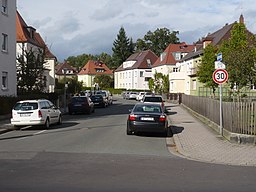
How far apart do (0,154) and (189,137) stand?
814 centimetres

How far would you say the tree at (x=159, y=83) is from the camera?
76875 mm

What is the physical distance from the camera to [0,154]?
1206cm

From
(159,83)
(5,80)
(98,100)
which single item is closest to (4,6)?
(5,80)

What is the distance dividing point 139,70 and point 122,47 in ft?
55.0

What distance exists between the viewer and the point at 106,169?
9.82 meters

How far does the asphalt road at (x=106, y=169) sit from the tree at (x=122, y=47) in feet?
358

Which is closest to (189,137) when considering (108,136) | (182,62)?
(108,136)

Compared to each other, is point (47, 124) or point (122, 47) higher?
point (122, 47)

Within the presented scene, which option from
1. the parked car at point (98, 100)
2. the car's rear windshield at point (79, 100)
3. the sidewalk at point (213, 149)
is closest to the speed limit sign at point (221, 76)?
the sidewalk at point (213, 149)

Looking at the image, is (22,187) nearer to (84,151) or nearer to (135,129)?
(84,151)

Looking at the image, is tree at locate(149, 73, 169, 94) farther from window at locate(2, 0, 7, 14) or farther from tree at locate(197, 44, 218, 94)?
window at locate(2, 0, 7, 14)

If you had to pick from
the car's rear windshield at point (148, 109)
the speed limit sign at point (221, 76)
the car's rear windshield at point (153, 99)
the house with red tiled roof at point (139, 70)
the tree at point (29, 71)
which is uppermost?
→ the house with red tiled roof at point (139, 70)

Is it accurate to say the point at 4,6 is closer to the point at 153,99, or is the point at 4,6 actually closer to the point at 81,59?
the point at 153,99

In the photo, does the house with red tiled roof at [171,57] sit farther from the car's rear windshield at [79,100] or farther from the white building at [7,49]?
the white building at [7,49]
